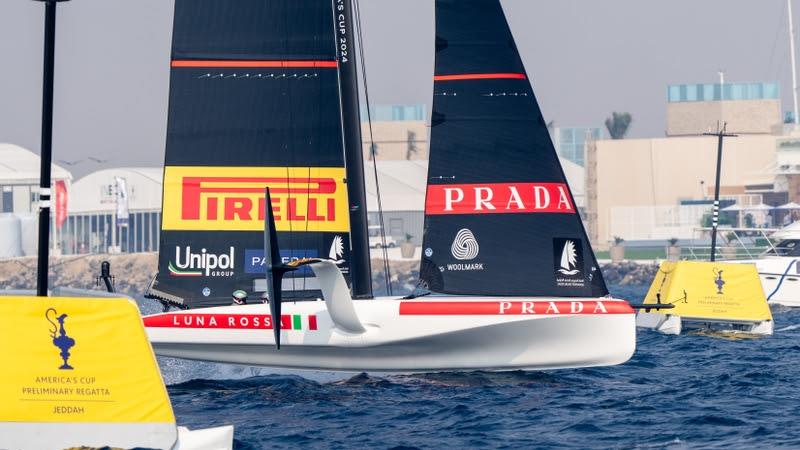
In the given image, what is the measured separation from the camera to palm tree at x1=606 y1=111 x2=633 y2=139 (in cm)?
16712

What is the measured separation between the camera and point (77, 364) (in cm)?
1060

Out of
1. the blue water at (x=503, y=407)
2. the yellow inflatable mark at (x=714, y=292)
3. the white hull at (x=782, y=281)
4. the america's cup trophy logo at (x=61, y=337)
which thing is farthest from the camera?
the white hull at (x=782, y=281)

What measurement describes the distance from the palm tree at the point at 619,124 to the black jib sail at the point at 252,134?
15012 cm

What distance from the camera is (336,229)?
786 inches

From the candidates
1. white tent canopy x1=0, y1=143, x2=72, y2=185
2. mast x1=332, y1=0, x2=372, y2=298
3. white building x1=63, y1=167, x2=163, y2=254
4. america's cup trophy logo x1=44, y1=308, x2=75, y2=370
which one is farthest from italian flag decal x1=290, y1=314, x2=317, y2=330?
white tent canopy x1=0, y1=143, x2=72, y2=185

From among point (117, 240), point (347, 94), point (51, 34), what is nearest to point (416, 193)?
point (117, 240)

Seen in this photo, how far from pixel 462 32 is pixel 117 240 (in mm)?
100738

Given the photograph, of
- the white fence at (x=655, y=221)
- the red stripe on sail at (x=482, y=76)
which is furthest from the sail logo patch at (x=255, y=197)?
the white fence at (x=655, y=221)

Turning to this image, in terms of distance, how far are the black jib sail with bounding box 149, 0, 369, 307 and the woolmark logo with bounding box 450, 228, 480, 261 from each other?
169 cm

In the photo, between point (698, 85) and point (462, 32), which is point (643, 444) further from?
point (698, 85)

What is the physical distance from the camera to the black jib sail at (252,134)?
20.0m

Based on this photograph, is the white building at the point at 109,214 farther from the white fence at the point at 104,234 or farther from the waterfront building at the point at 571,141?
the waterfront building at the point at 571,141

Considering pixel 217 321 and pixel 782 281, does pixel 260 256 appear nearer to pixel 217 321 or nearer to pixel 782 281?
pixel 217 321

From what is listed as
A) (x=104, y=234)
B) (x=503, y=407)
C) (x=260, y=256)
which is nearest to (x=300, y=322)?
(x=260, y=256)
